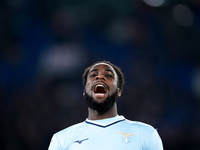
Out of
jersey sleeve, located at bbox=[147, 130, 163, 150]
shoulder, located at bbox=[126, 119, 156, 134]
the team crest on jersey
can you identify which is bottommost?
jersey sleeve, located at bbox=[147, 130, 163, 150]

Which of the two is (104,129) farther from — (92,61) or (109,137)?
(92,61)

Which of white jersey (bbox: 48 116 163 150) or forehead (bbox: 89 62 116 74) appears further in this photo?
forehead (bbox: 89 62 116 74)

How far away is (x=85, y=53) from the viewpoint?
5.59m

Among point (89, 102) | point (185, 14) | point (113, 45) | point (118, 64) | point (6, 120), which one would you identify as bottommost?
point (6, 120)

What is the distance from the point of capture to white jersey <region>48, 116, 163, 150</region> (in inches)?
92.0

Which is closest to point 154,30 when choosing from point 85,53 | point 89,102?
point 85,53

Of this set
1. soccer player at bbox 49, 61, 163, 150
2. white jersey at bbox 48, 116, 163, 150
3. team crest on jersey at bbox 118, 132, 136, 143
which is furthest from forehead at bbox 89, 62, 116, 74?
team crest on jersey at bbox 118, 132, 136, 143

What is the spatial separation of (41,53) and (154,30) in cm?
216

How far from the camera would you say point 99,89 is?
2674mm

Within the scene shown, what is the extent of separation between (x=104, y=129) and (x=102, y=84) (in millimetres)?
389

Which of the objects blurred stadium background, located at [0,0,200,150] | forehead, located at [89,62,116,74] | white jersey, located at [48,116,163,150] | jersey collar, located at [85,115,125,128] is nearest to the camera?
white jersey, located at [48,116,163,150]

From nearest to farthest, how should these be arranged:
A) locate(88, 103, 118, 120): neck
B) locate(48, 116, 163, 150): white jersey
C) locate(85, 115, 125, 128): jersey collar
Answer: locate(48, 116, 163, 150): white jersey, locate(85, 115, 125, 128): jersey collar, locate(88, 103, 118, 120): neck

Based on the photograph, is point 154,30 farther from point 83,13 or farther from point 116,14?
point 83,13

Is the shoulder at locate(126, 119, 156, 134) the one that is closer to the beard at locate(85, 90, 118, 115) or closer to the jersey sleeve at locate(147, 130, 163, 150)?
the jersey sleeve at locate(147, 130, 163, 150)
